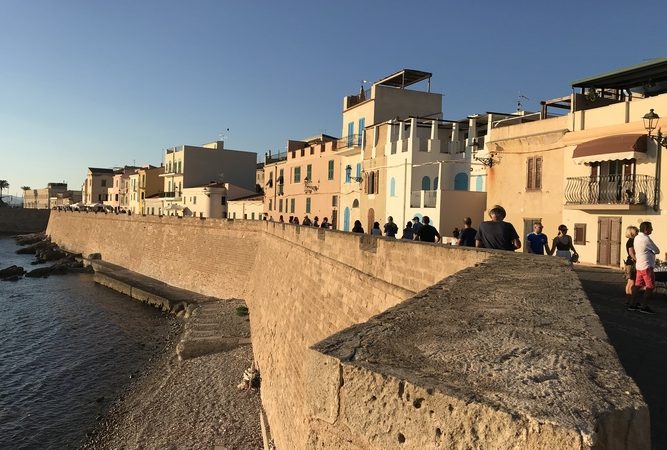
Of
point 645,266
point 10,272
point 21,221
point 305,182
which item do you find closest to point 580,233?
point 645,266

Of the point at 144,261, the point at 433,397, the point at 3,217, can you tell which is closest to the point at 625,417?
the point at 433,397

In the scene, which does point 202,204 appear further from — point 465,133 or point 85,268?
point 465,133

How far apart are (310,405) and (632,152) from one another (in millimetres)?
15727

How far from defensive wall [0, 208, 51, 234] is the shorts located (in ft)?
315

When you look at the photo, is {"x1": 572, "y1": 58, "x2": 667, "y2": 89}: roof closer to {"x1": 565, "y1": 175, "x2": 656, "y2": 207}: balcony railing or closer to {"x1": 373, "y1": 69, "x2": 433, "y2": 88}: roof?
{"x1": 565, "y1": 175, "x2": 656, "y2": 207}: balcony railing

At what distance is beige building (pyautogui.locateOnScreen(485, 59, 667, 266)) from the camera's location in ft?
50.1

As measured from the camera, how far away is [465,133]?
89.1ft

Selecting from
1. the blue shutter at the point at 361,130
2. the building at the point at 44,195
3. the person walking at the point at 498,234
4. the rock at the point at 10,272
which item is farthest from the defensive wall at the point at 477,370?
the building at the point at 44,195

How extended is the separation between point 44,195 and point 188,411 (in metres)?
123

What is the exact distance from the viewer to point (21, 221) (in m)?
86.9

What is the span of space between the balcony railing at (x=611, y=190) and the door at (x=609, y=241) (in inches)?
28.7

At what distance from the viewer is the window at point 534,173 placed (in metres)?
18.9

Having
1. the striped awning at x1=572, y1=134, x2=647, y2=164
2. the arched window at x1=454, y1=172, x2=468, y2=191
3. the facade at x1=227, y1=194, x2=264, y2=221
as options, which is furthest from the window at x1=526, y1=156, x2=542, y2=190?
the facade at x1=227, y1=194, x2=264, y2=221

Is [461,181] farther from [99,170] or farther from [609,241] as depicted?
[99,170]
